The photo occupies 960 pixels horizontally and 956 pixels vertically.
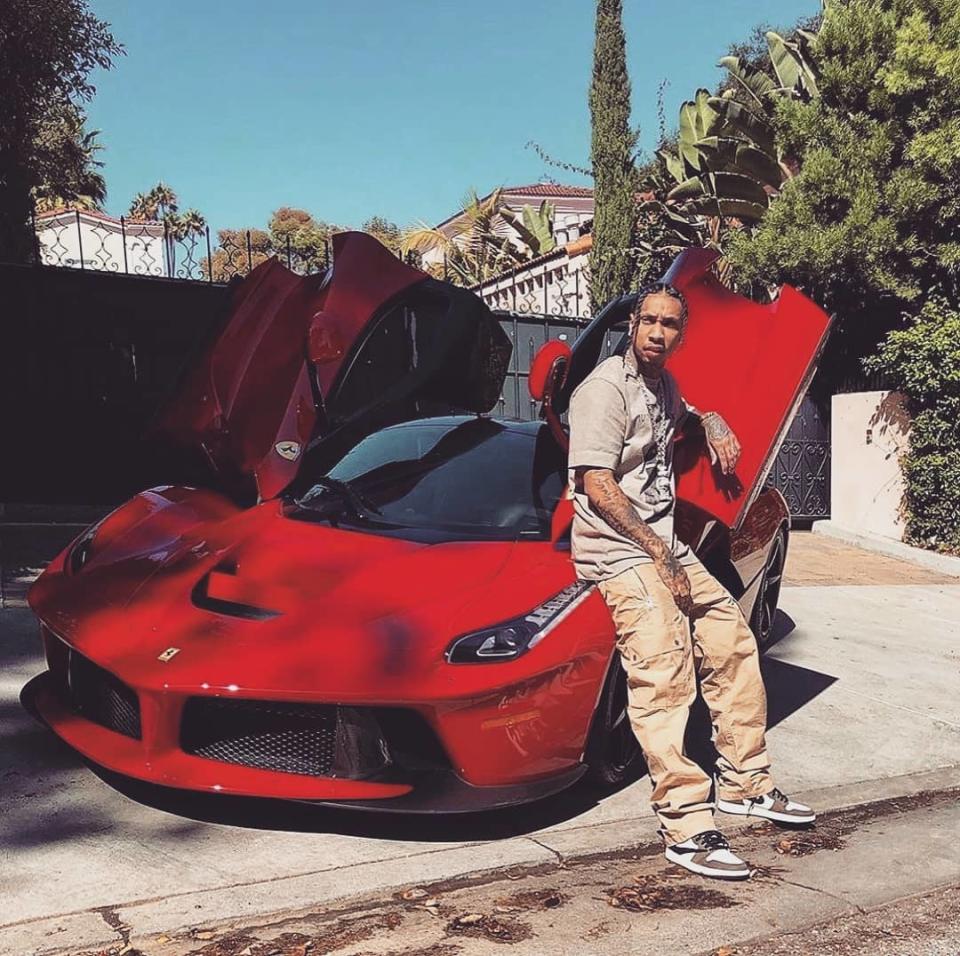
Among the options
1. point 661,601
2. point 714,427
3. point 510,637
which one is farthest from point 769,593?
point 510,637

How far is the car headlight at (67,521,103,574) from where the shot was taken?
13.2ft

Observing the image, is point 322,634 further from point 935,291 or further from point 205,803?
point 935,291

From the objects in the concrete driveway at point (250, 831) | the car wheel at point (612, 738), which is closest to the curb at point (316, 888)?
the concrete driveway at point (250, 831)

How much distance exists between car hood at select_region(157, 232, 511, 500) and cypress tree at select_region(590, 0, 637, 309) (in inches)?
591

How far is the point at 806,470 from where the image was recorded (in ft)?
42.1

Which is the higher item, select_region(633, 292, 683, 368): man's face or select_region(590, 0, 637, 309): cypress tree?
select_region(590, 0, 637, 309): cypress tree

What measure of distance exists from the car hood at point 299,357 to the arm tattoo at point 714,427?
1.18 metres

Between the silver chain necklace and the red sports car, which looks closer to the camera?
the red sports car

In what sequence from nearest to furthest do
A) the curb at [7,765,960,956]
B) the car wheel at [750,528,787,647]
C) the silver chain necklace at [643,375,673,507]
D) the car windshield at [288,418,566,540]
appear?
the curb at [7,765,960,956]
the silver chain necklace at [643,375,673,507]
the car windshield at [288,418,566,540]
the car wheel at [750,528,787,647]

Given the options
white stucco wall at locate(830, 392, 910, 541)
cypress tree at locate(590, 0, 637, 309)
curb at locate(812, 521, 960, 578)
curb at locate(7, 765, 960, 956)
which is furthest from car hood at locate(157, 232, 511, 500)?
cypress tree at locate(590, 0, 637, 309)

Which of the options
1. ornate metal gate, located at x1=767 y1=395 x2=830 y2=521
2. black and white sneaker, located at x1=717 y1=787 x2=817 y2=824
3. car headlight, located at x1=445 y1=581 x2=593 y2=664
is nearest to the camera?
car headlight, located at x1=445 y1=581 x2=593 y2=664

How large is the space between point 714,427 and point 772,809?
4.58 feet

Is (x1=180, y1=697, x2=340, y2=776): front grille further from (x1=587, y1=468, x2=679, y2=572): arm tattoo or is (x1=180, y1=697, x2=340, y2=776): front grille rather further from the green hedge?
the green hedge

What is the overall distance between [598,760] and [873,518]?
9.29 metres
